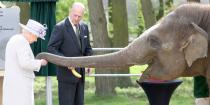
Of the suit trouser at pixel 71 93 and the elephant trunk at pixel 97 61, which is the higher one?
the elephant trunk at pixel 97 61

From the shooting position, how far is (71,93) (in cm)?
1025

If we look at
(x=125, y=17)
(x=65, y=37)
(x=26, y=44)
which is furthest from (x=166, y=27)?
(x=125, y=17)

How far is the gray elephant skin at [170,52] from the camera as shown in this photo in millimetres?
6547

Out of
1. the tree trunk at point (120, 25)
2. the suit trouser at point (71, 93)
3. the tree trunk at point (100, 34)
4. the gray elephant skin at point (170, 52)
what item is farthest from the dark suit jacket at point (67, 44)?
the tree trunk at point (120, 25)

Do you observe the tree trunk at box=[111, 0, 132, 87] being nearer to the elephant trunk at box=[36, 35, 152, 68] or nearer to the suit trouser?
the suit trouser

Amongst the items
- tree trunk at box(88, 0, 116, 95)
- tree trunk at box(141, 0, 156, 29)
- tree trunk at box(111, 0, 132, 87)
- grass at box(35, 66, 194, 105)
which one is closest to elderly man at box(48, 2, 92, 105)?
grass at box(35, 66, 194, 105)

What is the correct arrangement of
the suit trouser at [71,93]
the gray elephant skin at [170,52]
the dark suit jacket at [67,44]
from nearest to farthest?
the gray elephant skin at [170,52], the dark suit jacket at [67,44], the suit trouser at [71,93]

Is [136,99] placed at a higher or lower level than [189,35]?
lower

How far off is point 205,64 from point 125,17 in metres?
13.7

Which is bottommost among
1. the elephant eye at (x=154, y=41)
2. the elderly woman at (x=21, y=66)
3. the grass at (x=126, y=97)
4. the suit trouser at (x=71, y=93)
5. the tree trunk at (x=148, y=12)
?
the grass at (x=126, y=97)

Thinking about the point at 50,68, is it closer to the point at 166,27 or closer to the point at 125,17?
the point at 166,27

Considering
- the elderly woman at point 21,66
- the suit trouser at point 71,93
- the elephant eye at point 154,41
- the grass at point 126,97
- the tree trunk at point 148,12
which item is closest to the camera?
the elephant eye at point 154,41

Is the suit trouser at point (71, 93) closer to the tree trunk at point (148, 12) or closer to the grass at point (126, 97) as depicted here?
the grass at point (126, 97)

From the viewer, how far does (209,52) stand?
6.60 metres
